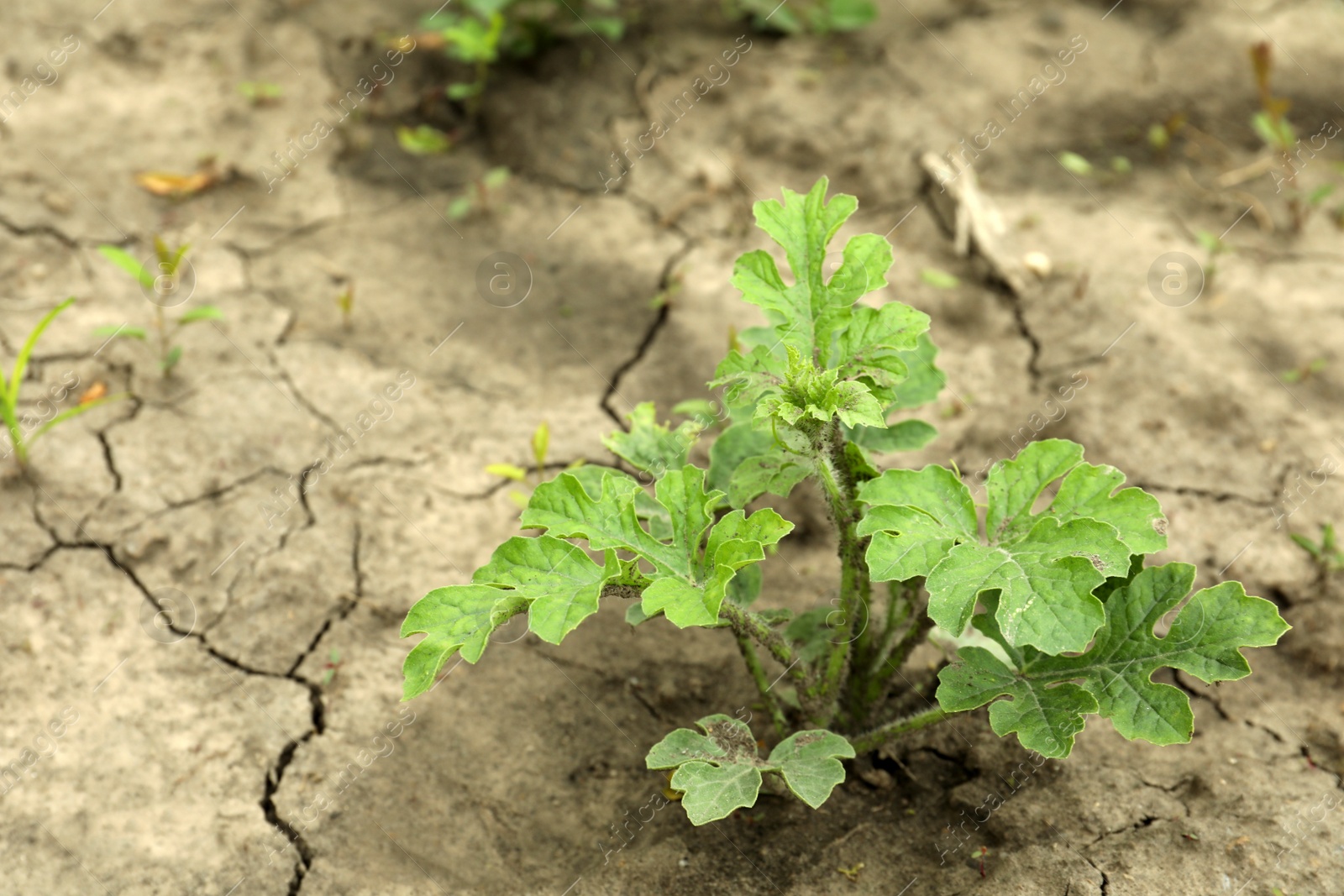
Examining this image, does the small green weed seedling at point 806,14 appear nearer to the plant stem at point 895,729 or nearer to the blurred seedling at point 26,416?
the blurred seedling at point 26,416

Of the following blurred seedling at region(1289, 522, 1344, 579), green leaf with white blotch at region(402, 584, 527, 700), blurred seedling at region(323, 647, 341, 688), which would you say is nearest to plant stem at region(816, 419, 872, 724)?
green leaf with white blotch at region(402, 584, 527, 700)

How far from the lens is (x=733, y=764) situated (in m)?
2.25

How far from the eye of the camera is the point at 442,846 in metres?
2.54

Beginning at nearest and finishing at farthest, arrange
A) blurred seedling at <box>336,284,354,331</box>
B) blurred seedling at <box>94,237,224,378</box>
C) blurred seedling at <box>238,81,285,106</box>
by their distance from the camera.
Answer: blurred seedling at <box>94,237,224,378</box>
blurred seedling at <box>336,284,354,331</box>
blurred seedling at <box>238,81,285,106</box>

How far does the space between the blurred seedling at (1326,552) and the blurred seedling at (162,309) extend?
11.5 feet

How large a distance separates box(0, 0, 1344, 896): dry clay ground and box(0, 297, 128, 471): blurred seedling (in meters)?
0.08

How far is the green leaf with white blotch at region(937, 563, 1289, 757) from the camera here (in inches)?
82.9

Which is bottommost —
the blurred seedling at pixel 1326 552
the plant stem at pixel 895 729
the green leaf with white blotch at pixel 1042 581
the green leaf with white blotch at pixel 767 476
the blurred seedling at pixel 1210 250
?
the blurred seedling at pixel 1326 552

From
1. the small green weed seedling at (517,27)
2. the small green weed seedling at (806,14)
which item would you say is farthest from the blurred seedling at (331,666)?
the small green weed seedling at (806,14)

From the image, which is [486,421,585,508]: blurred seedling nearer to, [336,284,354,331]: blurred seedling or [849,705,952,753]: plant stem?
[336,284,354,331]: blurred seedling

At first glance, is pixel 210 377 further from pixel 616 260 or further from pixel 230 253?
pixel 616 260

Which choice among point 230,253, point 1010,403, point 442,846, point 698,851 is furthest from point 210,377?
point 1010,403

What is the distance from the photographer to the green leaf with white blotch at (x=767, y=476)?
2.30 meters

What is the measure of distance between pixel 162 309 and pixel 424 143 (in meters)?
1.34
